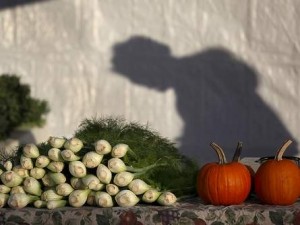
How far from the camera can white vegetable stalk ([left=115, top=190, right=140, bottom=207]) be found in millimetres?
2760

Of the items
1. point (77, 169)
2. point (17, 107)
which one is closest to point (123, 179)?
point (77, 169)

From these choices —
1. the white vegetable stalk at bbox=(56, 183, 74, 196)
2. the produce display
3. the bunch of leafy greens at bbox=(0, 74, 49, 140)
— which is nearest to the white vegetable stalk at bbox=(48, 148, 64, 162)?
the white vegetable stalk at bbox=(56, 183, 74, 196)


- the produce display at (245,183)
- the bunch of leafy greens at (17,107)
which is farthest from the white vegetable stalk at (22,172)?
the bunch of leafy greens at (17,107)

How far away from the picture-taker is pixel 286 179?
2.85 metres

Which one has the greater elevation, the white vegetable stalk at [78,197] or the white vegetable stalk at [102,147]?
the white vegetable stalk at [102,147]

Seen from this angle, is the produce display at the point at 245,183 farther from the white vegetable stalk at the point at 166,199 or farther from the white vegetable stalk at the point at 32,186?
the white vegetable stalk at the point at 32,186

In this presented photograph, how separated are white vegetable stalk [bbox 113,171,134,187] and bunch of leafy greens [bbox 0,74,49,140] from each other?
13.2ft

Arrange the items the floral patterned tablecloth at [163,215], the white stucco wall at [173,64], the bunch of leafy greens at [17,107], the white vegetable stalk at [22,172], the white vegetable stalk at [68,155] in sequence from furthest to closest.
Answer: the bunch of leafy greens at [17,107]
the white stucco wall at [173,64]
the white vegetable stalk at [22,172]
the white vegetable stalk at [68,155]
the floral patterned tablecloth at [163,215]

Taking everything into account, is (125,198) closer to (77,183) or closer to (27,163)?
(77,183)

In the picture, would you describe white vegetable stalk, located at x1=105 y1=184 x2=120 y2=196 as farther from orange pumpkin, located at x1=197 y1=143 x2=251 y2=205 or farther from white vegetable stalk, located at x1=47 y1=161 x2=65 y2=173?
orange pumpkin, located at x1=197 y1=143 x2=251 y2=205

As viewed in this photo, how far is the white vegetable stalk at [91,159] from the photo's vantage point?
278 cm

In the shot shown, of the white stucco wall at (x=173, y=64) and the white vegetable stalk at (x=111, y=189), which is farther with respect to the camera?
the white stucco wall at (x=173, y=64)

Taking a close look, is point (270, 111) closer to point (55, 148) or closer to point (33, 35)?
point (33, 35)

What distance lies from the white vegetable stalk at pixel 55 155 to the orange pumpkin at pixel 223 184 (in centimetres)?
57
